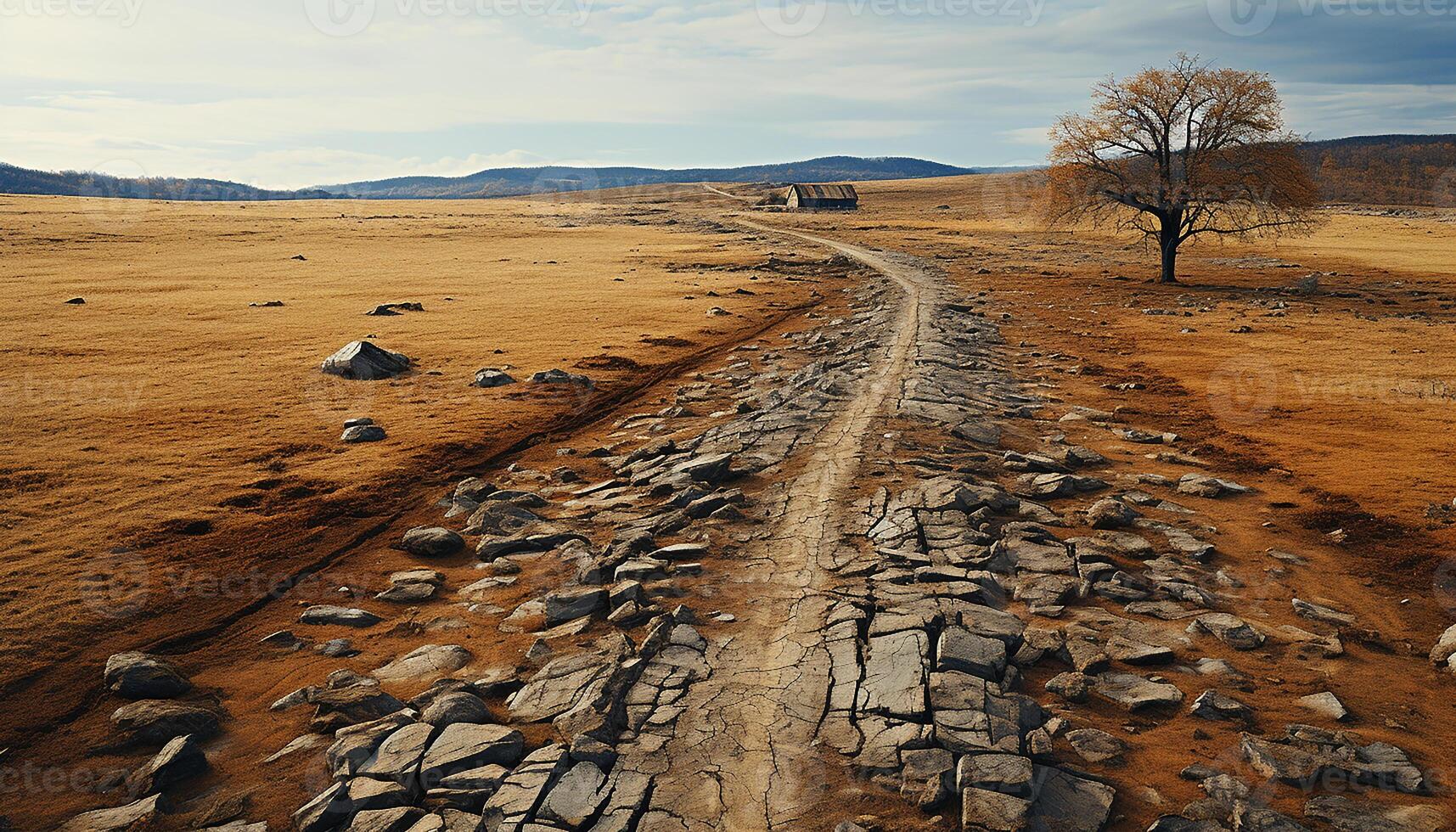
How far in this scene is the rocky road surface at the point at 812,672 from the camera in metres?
6.17

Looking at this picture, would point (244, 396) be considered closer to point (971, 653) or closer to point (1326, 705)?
point (971, 653)

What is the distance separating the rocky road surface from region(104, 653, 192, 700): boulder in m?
0.03

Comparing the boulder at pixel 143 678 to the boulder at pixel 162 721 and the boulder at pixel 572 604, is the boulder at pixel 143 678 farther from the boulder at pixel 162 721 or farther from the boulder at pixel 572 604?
the boulder at pixel 572 604

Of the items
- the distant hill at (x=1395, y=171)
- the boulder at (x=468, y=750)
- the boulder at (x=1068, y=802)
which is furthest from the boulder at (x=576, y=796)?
the distant hill at (x=1395, y=171)

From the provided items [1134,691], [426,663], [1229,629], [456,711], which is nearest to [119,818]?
[456,711]

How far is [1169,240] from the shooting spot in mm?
38000

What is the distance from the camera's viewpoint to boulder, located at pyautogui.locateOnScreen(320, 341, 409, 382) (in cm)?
2119

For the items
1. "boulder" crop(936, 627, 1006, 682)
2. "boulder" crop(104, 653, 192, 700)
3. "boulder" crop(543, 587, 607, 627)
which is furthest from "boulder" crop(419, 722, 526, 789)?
"boulder" crop(936, 627, 1006, 682)

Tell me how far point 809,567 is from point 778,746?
338 centimetres

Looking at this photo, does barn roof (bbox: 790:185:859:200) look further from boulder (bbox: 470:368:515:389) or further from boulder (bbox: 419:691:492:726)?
boulder (bbox: 419:691:492:726)

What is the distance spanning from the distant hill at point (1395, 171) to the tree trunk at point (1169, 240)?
66635mm

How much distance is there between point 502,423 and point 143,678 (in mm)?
9903

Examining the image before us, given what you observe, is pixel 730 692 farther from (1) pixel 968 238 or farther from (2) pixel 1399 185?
(2) pixel 1399 185

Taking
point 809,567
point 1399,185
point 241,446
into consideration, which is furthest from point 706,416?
point 1399,185
